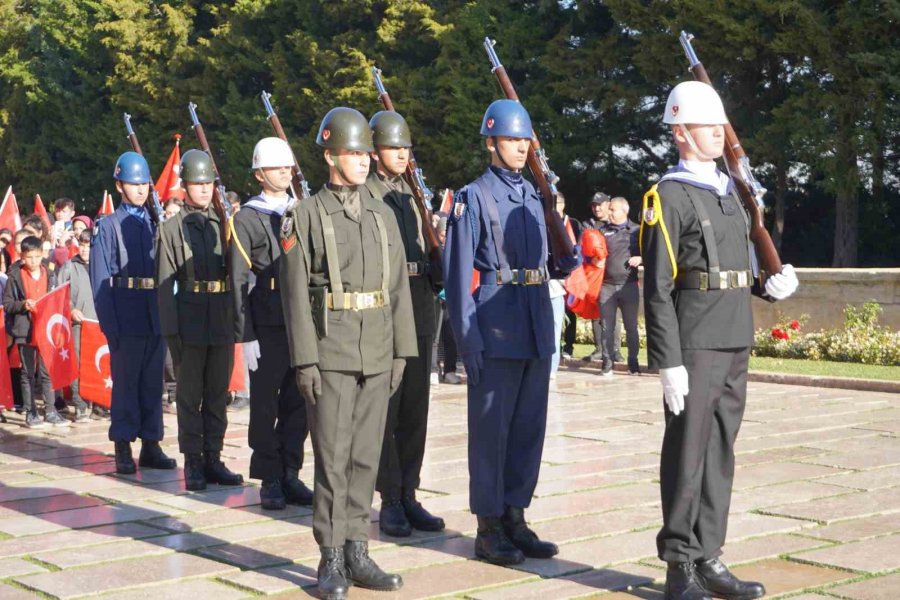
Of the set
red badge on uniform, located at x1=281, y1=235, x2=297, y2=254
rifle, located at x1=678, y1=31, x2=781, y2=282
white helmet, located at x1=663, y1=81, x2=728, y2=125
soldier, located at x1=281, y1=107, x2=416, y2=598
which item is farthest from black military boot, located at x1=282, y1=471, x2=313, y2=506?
white helmet, located at x1=663, y1=81, x2=728, y2=125

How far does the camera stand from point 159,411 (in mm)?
8961

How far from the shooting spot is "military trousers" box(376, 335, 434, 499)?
22.3ft

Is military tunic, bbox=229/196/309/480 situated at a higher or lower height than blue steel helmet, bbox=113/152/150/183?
lower

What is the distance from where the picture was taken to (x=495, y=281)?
20.7 ft

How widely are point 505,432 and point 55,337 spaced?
6.48m

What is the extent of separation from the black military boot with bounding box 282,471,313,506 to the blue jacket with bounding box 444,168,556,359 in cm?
177

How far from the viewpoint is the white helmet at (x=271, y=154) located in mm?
7621

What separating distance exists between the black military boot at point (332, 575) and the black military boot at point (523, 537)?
3.14ft

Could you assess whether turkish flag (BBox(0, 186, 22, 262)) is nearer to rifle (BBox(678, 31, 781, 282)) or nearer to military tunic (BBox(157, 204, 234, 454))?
military tunic (BBox(157, 204, 234, 454))

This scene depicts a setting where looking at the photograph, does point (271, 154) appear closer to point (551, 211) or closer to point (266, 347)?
point (266, 347)

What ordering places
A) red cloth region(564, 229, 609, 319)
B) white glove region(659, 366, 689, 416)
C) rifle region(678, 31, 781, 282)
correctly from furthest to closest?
1. red cloth region(564, 229, 609, 319)
2. rifle region(678, 31, 781, 282)
3. white glove region(659, 366, 689, 416)

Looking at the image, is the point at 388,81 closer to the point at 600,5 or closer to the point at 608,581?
the point at 600,5

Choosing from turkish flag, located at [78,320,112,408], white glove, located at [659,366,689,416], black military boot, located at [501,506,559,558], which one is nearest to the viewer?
white glove, located at [659,366,689,416]

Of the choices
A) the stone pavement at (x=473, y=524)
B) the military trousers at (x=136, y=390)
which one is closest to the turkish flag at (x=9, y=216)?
the stone pavement at (x=473, y=524)
